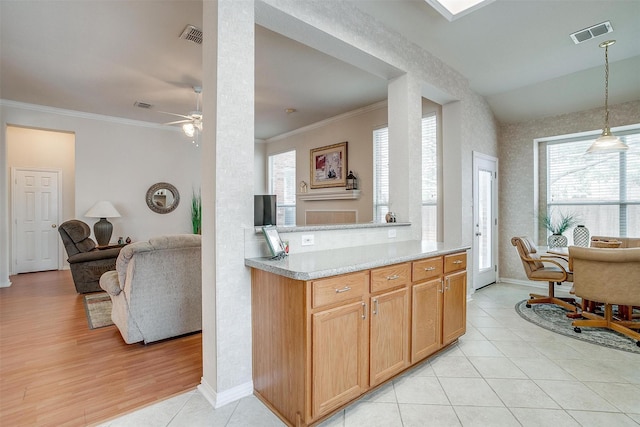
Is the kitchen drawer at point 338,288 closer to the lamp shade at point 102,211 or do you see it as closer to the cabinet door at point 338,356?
the cabinet door at point 338,356

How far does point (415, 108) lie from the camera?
3.43m

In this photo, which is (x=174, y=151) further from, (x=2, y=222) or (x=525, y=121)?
→ (x=525, y=121)

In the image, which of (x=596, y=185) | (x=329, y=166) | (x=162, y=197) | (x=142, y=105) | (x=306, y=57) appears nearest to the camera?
(x=306, y=57)

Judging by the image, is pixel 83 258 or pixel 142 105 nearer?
pixel 83 258

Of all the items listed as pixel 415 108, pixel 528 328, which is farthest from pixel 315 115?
pixel 528 328

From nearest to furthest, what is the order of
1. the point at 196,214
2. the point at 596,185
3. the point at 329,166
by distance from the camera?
the point at 596,185, the point at 329,166, the point at 196,214

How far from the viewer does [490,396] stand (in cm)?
206

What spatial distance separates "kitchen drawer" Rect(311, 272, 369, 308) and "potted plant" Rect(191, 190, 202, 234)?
5331 millimetres

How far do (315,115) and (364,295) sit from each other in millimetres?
4568

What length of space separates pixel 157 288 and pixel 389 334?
2092mm

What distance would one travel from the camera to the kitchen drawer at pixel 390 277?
6.49 feet

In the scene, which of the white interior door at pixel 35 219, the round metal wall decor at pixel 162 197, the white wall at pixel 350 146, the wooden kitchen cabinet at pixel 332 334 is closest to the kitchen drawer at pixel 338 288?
the wooden kitchen cabinet at pixel 332 334

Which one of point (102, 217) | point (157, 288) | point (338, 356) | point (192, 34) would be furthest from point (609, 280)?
point (102, 217)

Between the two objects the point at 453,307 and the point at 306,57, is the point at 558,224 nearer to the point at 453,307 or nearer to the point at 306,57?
the point at 453,307
